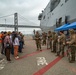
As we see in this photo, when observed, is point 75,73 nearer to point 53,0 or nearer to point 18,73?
point 18,73

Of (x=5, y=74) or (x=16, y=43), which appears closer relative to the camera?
(x=5, y=74)

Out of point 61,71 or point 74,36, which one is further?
point 74,36

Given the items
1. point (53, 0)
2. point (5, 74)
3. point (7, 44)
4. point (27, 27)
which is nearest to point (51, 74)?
point (5, 74)

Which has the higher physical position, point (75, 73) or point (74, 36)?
point (74, 36)

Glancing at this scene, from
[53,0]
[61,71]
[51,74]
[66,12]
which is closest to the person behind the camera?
[51,74]

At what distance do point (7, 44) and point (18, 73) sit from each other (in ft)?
9.47

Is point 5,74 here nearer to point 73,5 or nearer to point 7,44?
point 7,44

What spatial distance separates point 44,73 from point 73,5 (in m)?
13.6

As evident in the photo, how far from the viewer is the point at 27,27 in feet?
280

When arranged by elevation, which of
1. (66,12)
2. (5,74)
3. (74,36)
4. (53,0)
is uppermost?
(53,0)

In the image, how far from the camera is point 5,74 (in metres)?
6.45

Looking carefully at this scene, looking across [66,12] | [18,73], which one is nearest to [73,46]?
[18,73]

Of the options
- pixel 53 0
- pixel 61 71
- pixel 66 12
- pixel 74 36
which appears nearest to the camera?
pixel 61 71

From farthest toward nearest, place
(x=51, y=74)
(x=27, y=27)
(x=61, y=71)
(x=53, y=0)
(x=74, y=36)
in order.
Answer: (x=27, y=27) < (x=53, y=0) < (x=74, y=36) < (x=61, y=71) < (x=51, y=74)
